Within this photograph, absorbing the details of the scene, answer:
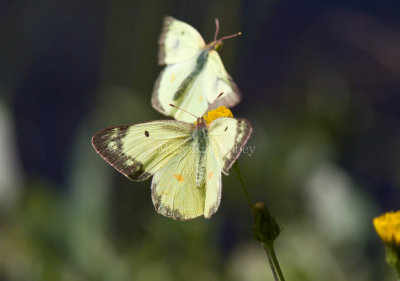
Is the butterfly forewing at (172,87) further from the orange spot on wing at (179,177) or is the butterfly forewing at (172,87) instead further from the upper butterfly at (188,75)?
the orange spot on wing at (179,177)

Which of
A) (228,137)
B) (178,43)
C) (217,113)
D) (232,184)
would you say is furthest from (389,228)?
(232,184)

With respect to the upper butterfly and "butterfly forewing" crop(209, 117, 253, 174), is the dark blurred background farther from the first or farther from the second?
"butterfly forewing" crop(209, 117, 253, 174)

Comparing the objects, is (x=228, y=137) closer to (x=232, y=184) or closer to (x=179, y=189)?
(x=179, y=189)

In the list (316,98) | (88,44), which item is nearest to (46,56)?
(88,44)

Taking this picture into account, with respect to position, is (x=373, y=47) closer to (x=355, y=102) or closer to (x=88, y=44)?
(x=355, y=102)

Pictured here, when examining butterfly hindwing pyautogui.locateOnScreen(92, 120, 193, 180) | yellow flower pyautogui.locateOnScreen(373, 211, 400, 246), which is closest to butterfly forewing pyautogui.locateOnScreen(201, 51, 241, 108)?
butterfly hindwing pyautogui.locateOnScreen(92, 120, 193, 180)
